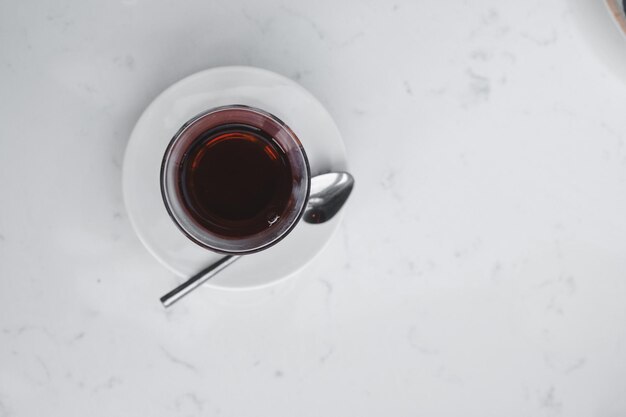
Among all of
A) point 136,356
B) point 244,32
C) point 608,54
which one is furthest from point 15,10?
point 608,54

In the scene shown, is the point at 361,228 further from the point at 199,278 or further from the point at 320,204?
the point at 199,278

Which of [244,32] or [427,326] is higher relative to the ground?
[244,32]

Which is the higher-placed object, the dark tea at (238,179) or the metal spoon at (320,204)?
the dark tea at (238,179)

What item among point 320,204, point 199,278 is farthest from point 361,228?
point 199,278

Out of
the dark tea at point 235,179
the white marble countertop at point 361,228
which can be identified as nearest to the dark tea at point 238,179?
the dark tea at point 235,179

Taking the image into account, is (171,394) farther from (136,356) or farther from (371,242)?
(371,242)

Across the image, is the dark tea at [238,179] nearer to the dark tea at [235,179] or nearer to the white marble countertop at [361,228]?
the dark tea at [235,179]
